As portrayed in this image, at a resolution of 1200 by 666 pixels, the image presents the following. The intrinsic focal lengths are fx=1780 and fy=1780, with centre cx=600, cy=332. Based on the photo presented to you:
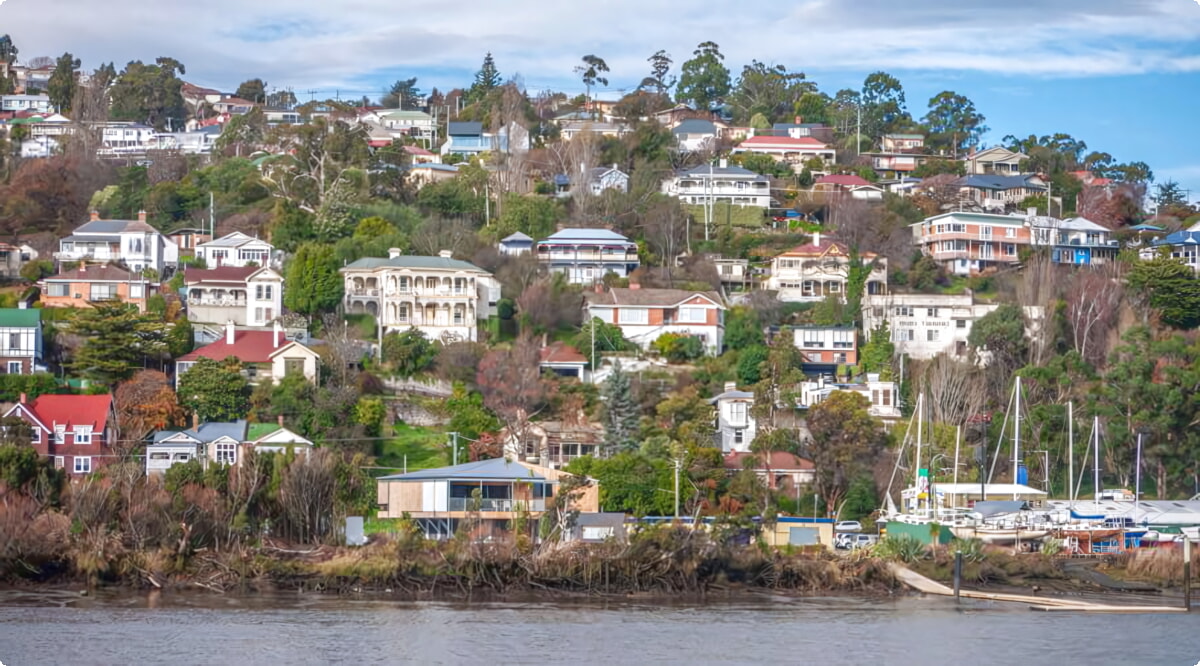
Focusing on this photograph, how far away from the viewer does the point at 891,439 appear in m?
54.8

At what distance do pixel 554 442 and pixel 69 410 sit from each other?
46.9ft

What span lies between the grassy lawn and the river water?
12247mm

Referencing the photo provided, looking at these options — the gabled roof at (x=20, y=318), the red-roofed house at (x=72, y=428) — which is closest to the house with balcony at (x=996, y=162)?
the gabled roof at (x=20, y=318)

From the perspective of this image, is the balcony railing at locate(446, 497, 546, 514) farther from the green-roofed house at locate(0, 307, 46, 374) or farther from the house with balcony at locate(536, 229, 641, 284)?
the house with balcony at locate(536, 229, 641, 284)

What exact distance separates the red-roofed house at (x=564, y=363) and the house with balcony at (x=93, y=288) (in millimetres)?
15173

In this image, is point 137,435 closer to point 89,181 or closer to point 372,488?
point 372,488

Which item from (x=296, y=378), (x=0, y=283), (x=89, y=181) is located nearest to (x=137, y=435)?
(x=296, y=378)

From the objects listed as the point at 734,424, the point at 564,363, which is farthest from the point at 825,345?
the point at 564,363

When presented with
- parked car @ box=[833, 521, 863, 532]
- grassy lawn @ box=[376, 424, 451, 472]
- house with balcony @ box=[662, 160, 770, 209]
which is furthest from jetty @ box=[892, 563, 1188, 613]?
house with balcony @ box=[662, 160, 770, 209]

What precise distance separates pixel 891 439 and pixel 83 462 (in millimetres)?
24061

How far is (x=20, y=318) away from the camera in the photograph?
2306 inches

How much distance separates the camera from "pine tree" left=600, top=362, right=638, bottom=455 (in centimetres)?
5350

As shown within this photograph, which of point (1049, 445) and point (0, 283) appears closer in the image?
point (1049, 445)

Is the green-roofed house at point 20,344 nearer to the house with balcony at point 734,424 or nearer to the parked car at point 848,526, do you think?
the house with balcony at point 734,424
